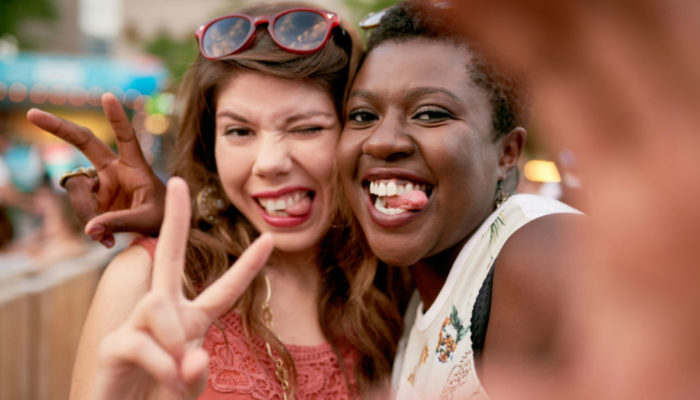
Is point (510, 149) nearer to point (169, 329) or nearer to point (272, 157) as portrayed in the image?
point (272, 157)

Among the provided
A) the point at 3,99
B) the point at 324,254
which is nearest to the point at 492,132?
the point at 324,254

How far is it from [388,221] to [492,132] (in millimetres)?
418

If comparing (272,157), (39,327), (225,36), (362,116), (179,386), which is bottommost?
(39,327)

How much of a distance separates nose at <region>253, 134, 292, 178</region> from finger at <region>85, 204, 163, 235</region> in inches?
15.6

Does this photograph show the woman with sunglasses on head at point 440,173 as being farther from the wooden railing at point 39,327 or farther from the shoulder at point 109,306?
the wooden railing at point 39,327

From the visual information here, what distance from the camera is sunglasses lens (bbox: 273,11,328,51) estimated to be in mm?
2242

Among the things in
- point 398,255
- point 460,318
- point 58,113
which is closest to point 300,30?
point 398,255

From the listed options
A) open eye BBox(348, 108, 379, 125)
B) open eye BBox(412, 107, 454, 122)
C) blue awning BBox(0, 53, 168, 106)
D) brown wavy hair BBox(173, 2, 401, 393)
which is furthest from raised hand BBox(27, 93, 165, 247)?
blue awning BBox(0, 53, 168, 106)

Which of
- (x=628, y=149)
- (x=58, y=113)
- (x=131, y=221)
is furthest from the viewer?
(x=58, y=113)

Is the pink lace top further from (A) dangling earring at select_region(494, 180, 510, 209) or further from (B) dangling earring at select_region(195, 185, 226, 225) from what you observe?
(A) dangling earring at select_region(494, 180, 510, 209)

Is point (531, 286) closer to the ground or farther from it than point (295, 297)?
farther from it

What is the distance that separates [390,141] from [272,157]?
57 cm

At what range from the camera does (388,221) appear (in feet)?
5.93

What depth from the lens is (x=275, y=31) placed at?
7.41ft
